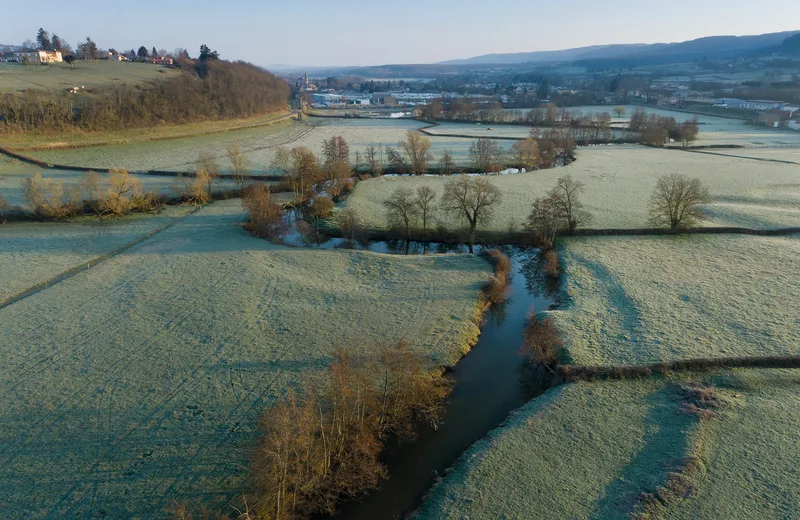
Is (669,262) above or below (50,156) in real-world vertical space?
below

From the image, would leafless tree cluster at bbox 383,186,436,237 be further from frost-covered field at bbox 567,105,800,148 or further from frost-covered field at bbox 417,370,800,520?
frost-covered field at bbox 567,105,800,148

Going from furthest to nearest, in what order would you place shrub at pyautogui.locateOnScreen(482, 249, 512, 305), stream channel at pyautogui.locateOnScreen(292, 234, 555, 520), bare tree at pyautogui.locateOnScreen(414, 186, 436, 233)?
bare tree at pyautogui.locateOnScreen(414, 186, 436, 233), shrub at pyautogui.locateOnScreen(482, 249, 512, 305), stream channel at pyautogui.locateOnScreen(292, 234, 555, 520)

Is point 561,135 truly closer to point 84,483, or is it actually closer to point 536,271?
point 536,271

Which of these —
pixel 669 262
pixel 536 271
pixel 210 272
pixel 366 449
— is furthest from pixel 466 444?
pixel 669 262

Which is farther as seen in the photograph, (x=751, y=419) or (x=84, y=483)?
(x=751, y=419)

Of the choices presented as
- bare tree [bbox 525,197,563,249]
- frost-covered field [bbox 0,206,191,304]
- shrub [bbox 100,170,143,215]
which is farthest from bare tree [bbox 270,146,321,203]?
bare tree [bbox 525,197,563,249]

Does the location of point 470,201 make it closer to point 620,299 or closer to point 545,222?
point 545,222
